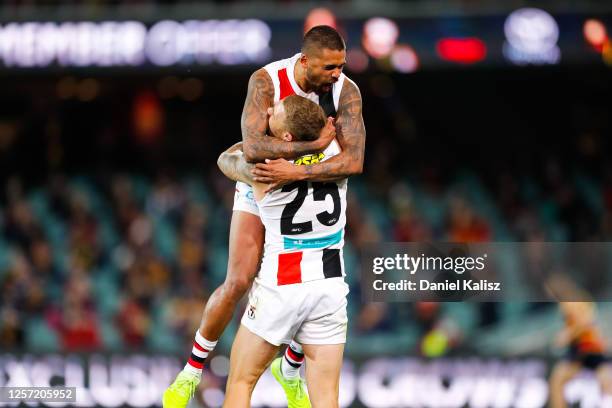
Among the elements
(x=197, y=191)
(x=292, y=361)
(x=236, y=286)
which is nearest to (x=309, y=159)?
(x=236, y=286)

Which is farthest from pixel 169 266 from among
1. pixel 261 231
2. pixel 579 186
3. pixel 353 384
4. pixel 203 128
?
pixel 261 231

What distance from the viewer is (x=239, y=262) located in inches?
245

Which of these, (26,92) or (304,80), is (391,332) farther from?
(26,92)

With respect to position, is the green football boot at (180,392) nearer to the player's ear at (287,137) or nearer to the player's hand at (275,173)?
the player's hand at (275,173)

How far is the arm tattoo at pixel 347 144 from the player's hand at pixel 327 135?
3.2 inches

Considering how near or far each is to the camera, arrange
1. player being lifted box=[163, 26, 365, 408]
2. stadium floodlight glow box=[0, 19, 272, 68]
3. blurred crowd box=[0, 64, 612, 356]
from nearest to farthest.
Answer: player being lifted box=[163, 26, 365, 408], stadium floodlight glow box=[0, 19, 272, 68], blurred crowd box=[0, 64, 612, 356]

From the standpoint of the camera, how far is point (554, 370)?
10.0 meters

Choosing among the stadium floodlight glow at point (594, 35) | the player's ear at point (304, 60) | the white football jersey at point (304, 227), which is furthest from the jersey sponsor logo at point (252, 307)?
the stadium floodlight glow at point (594, 35)

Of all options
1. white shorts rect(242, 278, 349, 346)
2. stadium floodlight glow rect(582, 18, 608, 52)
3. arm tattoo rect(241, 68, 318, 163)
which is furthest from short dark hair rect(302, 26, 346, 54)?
stadium floodlight glow rect(582, 18, 608, 52)

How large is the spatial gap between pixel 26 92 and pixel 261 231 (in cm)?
1094

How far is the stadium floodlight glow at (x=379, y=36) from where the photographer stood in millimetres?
12445

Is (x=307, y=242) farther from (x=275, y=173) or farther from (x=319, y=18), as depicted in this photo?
(x=319, y=18)

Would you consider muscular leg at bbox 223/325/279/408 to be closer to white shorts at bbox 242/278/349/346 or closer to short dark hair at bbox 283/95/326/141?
white shorts at bbox 242/278/349/346

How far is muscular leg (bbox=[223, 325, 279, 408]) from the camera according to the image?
222 inches
